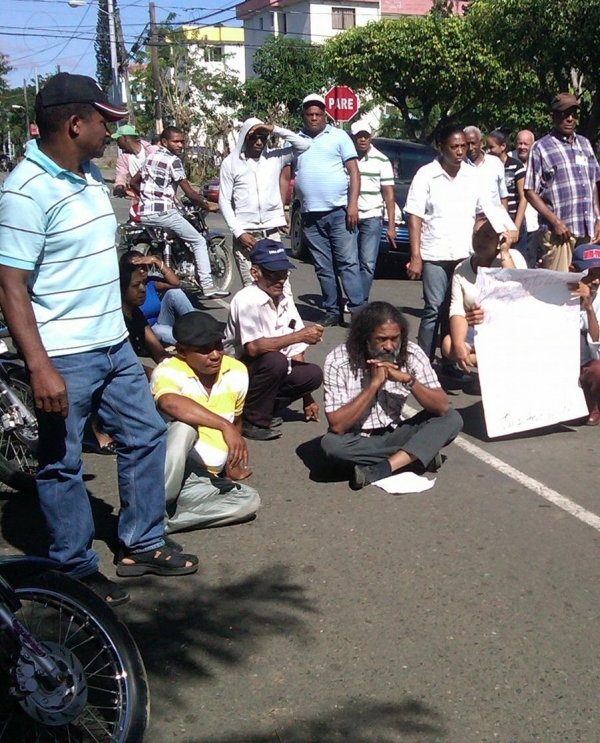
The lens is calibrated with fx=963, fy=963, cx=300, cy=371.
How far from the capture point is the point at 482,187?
753cm

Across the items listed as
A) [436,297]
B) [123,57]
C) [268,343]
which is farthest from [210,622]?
[123,57]

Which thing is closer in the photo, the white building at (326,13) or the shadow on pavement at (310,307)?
the shadow on pavement at (310,307)

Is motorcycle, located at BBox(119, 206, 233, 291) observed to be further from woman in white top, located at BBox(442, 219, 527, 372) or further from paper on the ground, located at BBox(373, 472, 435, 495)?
paper on the ground, located at BBox(373, 472, 435, 495)

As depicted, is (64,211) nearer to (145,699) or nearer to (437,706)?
(145,699)

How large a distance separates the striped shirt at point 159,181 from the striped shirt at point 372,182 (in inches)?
85.2

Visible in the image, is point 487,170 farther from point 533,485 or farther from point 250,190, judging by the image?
point 533,485

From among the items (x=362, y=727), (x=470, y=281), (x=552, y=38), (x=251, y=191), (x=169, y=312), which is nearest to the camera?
(x=362, y=727)

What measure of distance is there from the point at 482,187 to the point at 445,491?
10.3ft

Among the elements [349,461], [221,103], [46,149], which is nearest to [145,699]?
[46,149]

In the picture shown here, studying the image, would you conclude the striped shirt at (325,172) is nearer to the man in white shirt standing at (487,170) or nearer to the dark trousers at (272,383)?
the man in white shirt standing at (487,170)

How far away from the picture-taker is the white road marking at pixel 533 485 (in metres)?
4.92

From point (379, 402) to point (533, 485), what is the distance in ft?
3.19

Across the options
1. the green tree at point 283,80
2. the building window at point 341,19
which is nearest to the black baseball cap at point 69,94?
the green tree at point 283,80

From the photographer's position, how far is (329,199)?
8.95 m
